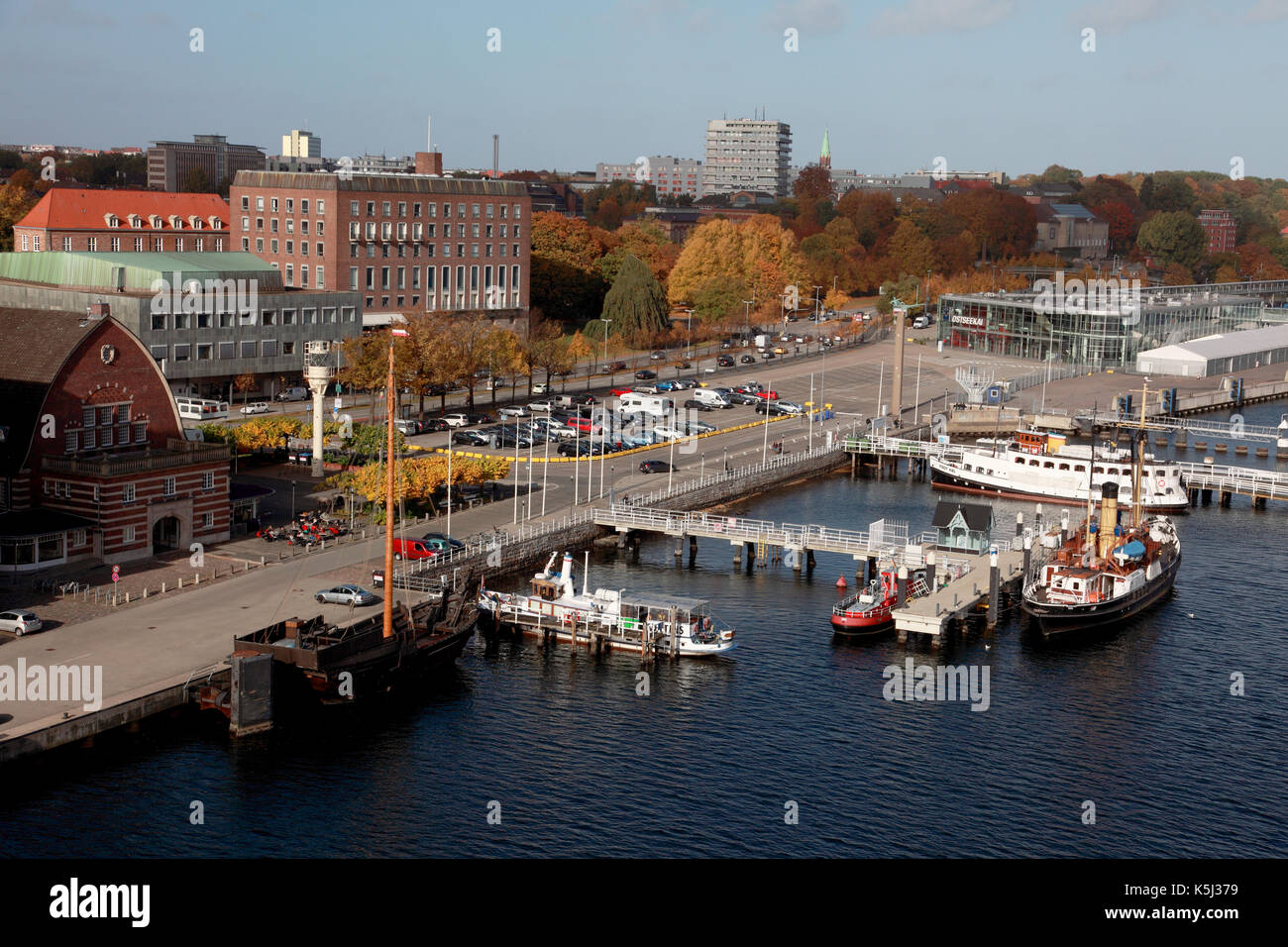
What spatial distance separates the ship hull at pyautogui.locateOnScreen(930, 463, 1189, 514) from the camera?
82.6 metres

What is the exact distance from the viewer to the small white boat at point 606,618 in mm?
54281

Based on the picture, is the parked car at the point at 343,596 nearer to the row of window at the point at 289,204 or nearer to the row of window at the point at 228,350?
the row of window at the point at 228,350

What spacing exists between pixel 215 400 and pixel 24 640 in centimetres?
4533

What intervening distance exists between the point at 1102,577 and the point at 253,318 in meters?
56.3

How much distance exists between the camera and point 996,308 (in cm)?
14200

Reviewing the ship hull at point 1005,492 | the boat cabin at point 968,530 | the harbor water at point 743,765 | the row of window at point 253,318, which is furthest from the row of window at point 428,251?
the harbor water at point 743,765

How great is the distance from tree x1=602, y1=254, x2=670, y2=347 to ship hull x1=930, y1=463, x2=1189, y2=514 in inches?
1866

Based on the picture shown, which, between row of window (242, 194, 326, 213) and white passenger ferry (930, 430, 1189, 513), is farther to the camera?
row of window (242, 194, 326, 213)

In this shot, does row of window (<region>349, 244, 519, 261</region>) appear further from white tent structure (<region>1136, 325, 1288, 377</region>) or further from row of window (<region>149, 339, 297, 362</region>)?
white tent structure (<region>1136, 325, 1288, 377</region>)

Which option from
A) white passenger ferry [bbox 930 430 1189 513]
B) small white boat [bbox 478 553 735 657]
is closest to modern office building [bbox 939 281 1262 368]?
white passenger ferry [bbox 930 430 1189 513]

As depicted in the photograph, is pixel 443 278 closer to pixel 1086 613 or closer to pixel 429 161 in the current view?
pixel 429 161

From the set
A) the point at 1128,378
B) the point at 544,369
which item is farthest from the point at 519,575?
the point at 1128,378
